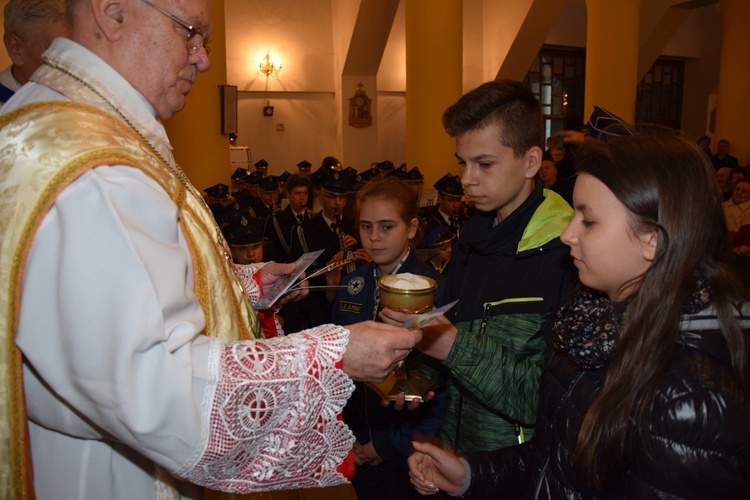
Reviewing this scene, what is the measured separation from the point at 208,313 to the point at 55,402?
0.38 m

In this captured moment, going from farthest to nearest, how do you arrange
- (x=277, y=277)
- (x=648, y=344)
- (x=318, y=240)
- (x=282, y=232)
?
(x=282, y=232) < (x=318, y=240) < (x=277, y=277) < (x=648, y=344)

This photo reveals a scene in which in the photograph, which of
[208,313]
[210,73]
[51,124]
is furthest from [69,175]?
[210,73]

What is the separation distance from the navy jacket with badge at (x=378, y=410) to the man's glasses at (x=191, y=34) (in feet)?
4.33

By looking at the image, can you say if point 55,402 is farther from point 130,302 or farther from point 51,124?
point 51,124

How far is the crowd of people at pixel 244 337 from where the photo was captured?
1170 millimetres

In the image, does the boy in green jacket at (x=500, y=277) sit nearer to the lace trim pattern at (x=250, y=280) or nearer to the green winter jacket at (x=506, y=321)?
the green winter jacket at (x=506, y=321)

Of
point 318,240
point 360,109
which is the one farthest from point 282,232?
point 360,109

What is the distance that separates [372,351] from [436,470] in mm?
491

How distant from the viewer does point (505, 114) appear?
2061mm

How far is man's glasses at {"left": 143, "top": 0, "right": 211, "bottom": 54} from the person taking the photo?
4.76 ft

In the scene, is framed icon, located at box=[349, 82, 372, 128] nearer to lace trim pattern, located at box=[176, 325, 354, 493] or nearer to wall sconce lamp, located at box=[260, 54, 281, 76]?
wall sconce lamp, located at box=[260, 54, 281, 76]

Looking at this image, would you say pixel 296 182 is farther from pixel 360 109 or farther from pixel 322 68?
pixel 322 68

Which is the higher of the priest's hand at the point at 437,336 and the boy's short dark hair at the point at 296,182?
the boy's short dark hair at the point at 296,182

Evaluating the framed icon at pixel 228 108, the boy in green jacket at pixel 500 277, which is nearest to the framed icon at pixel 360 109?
the framed icon at pixel 228 108
